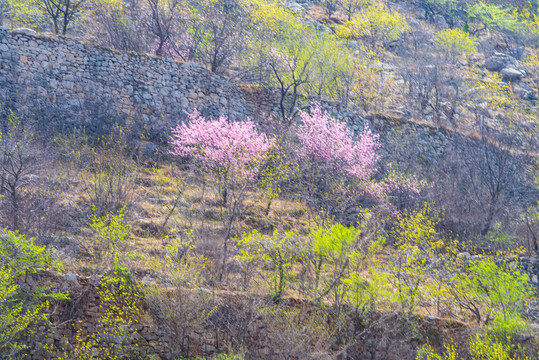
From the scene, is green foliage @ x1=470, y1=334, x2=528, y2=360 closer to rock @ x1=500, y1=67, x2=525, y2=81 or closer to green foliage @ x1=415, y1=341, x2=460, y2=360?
green foliage @ x1=415, y1=341, x2=460, y2=360

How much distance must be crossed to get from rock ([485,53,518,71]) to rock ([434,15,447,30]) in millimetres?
6917

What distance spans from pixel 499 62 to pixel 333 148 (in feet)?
72.4

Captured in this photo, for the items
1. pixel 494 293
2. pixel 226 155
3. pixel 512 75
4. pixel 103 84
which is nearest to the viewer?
pixel 494 293

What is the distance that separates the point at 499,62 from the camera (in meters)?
31.9

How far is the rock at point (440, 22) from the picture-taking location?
37969 mm

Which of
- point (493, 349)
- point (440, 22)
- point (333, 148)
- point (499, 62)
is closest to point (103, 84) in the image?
point (333, 148)

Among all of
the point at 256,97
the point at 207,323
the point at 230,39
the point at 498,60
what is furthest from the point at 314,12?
the point at 207,323

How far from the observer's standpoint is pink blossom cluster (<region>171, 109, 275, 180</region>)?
43.1 ft

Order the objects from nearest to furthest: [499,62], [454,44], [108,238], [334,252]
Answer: [108,238] → [334,252] → [454,44] → [499,62]

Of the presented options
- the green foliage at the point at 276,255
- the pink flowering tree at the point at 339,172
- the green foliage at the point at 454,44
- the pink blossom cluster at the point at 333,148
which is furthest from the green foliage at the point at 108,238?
the green foliage at the point at 454,44

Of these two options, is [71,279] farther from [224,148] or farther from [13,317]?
[224,148]

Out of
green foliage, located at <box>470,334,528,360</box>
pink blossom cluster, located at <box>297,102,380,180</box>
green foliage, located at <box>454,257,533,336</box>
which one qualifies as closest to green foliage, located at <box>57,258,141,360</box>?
green foliage, located at <box>470,334,528,360</box>

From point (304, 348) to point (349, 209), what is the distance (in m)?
7.25

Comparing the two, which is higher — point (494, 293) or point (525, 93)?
point (525, 93)
